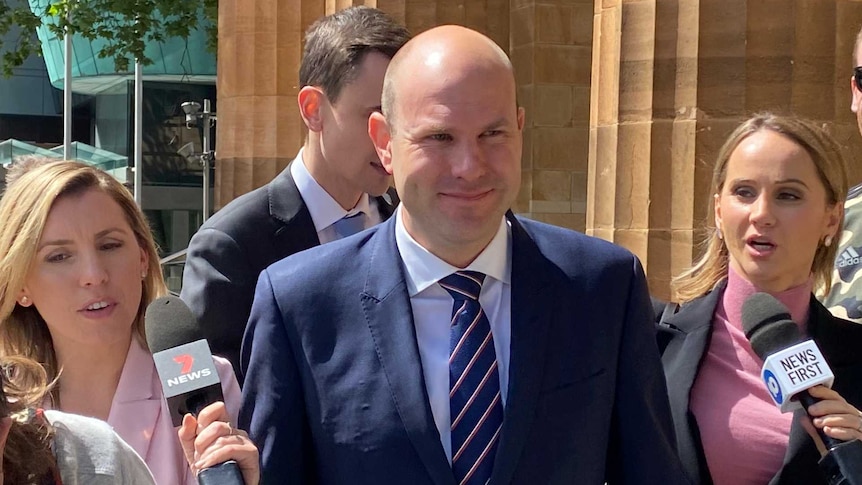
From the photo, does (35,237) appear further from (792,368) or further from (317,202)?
(792,368)

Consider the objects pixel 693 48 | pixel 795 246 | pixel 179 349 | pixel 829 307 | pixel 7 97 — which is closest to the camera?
pixel 179 349

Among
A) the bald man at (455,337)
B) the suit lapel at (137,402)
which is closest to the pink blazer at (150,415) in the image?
the suit lapel at (137,402)

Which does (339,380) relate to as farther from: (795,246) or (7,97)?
(7,97)

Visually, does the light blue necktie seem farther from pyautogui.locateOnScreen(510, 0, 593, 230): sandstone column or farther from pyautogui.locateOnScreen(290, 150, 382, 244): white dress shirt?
pyautogui.locateOnScreen(510, 0, 593, 230): sandstone column

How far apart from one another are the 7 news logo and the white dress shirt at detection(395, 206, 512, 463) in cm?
41

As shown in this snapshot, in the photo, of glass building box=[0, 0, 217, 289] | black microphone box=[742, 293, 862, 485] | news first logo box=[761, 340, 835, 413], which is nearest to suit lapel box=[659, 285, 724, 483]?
black microphone box=[742, 293, 862, 485]

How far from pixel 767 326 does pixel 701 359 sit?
48cm

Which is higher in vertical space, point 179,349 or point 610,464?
point 179,349

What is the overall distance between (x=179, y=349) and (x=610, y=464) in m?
0.87

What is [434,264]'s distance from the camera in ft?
7.74

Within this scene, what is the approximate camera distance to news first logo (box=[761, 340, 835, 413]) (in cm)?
228

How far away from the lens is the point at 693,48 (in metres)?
A: 5.06

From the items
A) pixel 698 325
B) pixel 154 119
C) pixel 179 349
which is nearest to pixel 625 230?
pixel 698 325

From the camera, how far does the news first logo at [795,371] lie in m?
2.28
